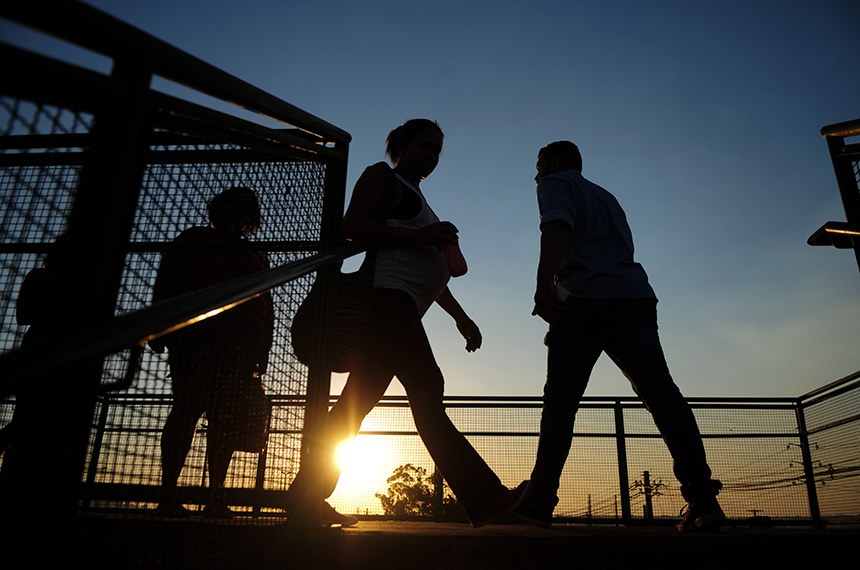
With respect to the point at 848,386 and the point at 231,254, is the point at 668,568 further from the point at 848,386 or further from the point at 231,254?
the point at 848,386

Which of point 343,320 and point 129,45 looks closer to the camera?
point 129,45

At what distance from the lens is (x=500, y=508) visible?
9.30ft

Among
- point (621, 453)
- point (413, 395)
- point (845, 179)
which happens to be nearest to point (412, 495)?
point (621, 453)

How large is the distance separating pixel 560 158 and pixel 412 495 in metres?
4.15

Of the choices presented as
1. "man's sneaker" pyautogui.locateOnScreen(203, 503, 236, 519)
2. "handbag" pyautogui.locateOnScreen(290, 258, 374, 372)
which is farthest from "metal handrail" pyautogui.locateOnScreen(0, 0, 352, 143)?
"man's sneaker" pyautogui.locateOnScreen(203, 503, 236, 519)

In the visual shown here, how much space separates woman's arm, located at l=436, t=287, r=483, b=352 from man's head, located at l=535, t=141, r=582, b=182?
0.88 m

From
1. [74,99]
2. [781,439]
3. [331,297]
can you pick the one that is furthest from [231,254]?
[781,439]

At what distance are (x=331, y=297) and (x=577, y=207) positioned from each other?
58.5 inches

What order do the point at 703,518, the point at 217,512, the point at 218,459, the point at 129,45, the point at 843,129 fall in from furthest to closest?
the point at 703,518 → the point at 843,129 → the point at 218,459 → the point at 217,512 → the point at 129,45

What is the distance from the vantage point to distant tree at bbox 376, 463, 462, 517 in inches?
241

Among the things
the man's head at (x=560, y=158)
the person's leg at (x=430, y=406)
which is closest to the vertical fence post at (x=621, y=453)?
the man's head at (x=560, y=158)

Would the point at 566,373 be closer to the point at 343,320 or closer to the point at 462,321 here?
the point at 462,321

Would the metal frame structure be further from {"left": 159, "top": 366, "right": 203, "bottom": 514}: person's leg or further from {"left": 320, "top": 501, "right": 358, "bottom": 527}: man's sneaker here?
{"left": 159, "top": 366, "right": 203, "bottom": 514}: person's leg

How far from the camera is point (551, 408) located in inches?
126
